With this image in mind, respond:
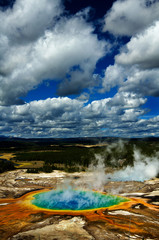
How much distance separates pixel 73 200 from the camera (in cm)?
2573

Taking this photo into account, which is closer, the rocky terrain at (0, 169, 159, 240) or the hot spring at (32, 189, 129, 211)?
the rocky terrain at (0, 169, 159, 240)

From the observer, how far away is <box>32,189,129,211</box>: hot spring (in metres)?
23.0

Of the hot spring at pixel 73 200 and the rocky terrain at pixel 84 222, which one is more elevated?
the rocky terrain at pixel 84 222

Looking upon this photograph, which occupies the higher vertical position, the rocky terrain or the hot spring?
the rocky terrain

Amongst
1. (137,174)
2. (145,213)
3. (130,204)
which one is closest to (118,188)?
(130,204)

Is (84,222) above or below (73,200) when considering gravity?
above

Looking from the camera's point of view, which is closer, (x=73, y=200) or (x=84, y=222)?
(x=84, y=222)

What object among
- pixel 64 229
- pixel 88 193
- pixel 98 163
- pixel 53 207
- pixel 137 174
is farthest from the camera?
pixel 98 163

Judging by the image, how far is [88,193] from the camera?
1153 inches

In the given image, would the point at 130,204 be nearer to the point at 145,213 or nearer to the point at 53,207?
the point at 145,213

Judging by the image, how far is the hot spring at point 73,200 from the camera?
2300 centimetres

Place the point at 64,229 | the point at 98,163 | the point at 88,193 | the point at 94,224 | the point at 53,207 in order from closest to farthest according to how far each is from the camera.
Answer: the point at 64,229 → the point at 94,224 → the point at 53,207 → the point at 88,193 → the point at 98,163

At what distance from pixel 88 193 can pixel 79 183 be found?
681 centimetres

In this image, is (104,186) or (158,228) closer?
(158,228)
